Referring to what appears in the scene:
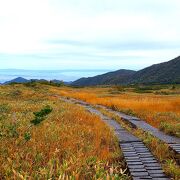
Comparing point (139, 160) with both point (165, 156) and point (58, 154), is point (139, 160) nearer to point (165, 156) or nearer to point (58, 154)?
point (165, 156)

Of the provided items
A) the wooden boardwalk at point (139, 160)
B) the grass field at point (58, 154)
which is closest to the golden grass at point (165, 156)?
the wooden boardwalk at point (139, 160)

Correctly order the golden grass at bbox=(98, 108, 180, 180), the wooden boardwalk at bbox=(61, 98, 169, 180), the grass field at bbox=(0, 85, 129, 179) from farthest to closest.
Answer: the golden grass at bbox=(98, 108, 180, 180), the wooden boardwalk at bbox=(61, 98, 169, 180), the grass field at bbox=(0, 85, 129, 179)

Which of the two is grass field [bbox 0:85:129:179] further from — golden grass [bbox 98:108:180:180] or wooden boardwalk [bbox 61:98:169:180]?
golden grass [bbox 98:108:180:180]

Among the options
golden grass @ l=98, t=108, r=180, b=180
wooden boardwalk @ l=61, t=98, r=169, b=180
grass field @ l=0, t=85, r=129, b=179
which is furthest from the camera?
golden grass @ l=98, t=108, r=180, b=180

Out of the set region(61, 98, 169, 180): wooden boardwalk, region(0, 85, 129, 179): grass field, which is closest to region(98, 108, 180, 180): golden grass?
region(61, 98, 169, 180): wooden boardwalk

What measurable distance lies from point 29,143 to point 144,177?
3364 millimetres

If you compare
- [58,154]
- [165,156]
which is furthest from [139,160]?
[58,154]

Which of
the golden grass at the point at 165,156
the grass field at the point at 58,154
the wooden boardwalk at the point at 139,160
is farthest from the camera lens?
the golden grass at the point at 165,156

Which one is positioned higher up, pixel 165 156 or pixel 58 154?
pixel 58 154

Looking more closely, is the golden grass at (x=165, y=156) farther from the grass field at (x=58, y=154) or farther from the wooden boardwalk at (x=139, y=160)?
the grass field at (x=58, y=154)

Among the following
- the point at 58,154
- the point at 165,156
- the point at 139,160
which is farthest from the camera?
the point at 165,156

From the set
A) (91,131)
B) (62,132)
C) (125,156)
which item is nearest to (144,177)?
(125,156)

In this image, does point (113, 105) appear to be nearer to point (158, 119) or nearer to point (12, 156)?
point (158, 119)

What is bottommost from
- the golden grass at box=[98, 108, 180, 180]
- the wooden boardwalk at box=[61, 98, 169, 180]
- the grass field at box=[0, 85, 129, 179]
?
the golden grass at box=[98, 108, 180, 180]
